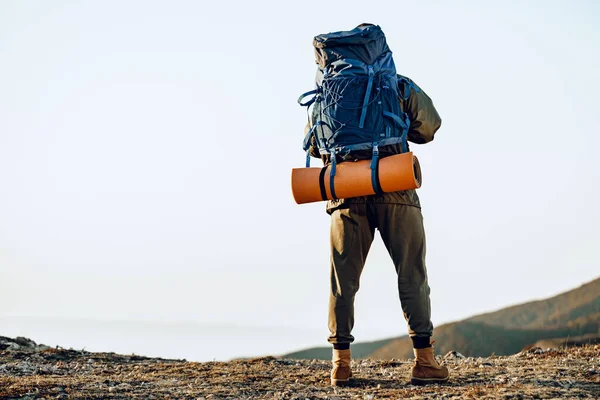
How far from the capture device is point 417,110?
7879mm

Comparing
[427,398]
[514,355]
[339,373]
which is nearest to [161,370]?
[339,373]

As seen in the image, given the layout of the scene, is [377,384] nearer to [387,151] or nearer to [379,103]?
[387,151]

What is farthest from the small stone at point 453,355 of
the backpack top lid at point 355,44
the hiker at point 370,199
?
the backpack top lid at point 355,44

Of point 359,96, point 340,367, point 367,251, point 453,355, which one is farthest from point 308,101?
point 453,355

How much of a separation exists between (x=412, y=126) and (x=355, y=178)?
886 mm

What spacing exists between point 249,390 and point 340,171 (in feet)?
8.15

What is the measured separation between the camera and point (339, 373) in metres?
7.98

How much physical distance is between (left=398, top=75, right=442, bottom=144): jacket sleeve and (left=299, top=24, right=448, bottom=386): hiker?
0.01 metres

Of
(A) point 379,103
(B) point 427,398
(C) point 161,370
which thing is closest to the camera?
(B) point 427,398

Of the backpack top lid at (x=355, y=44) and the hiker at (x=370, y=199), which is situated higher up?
the backpack top lid at (x=355, y=44)

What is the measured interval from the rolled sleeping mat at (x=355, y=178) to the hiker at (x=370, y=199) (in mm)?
119

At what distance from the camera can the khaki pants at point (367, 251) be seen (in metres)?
7.75

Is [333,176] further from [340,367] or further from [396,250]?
[340,367]

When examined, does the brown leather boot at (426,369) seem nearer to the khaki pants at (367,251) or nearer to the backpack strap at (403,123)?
the khaki pants at (367,251)
